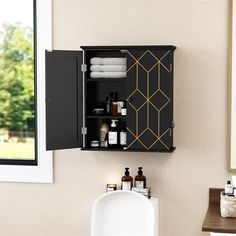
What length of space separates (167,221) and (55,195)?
0.75 meters

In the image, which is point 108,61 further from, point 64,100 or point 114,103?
point 64,100

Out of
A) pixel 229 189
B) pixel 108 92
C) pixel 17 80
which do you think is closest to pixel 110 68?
pixel 108 92

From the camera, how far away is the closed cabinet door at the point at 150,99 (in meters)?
3.45

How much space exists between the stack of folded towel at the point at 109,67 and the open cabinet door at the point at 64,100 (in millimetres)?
104

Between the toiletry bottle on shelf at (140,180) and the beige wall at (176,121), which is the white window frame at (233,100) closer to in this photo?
the beige wall at (176,121)

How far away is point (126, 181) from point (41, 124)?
2.23 feet

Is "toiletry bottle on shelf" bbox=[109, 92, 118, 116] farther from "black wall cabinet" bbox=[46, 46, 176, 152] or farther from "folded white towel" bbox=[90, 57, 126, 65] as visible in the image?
"folded white towel" bbox=[90, 57, 126, 65]

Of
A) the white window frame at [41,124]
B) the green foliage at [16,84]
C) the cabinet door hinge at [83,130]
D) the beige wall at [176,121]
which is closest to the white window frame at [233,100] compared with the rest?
the beige wall at [176,121]

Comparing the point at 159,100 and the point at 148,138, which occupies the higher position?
the point at 159,100

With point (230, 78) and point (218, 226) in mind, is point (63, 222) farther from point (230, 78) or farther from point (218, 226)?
point (230, 78)

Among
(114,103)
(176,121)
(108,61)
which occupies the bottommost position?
(176,121)

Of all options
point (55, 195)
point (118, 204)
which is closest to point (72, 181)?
point (55, 195)

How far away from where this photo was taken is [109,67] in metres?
3.52

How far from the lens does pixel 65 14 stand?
3.73 meters
